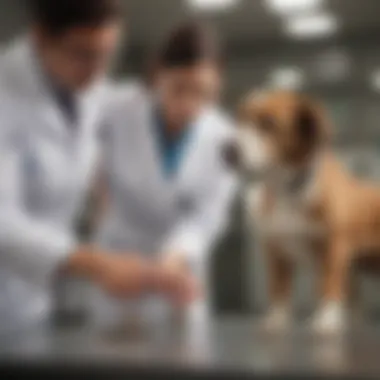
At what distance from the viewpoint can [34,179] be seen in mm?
1177

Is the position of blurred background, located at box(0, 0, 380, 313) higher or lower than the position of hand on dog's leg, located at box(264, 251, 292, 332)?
higher

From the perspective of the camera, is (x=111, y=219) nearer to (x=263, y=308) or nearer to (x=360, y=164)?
(x=263, y=308)

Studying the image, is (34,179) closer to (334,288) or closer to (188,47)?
(188,47)

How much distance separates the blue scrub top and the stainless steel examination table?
23 centimetres

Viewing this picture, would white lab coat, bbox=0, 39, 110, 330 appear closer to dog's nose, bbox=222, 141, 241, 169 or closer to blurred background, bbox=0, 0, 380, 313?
blurred background, bbox=0, 0, 380, 313

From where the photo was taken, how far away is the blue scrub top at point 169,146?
3.96 feet

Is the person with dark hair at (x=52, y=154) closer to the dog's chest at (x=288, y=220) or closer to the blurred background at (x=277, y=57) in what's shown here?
the blurred background at (x=277, y=57)

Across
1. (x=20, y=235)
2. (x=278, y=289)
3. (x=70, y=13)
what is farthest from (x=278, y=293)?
(x=70, y=13)

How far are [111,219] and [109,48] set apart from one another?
0.84ft

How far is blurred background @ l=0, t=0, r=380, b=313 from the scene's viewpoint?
3.73 feet

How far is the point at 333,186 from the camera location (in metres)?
1.15

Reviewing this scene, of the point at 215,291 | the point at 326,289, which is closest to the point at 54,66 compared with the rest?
the point at 215,291

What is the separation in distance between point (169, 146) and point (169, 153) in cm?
1

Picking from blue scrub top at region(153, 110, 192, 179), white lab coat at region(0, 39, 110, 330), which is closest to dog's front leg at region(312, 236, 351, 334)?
blue scrub top at region(153, 110, 192, 179)
